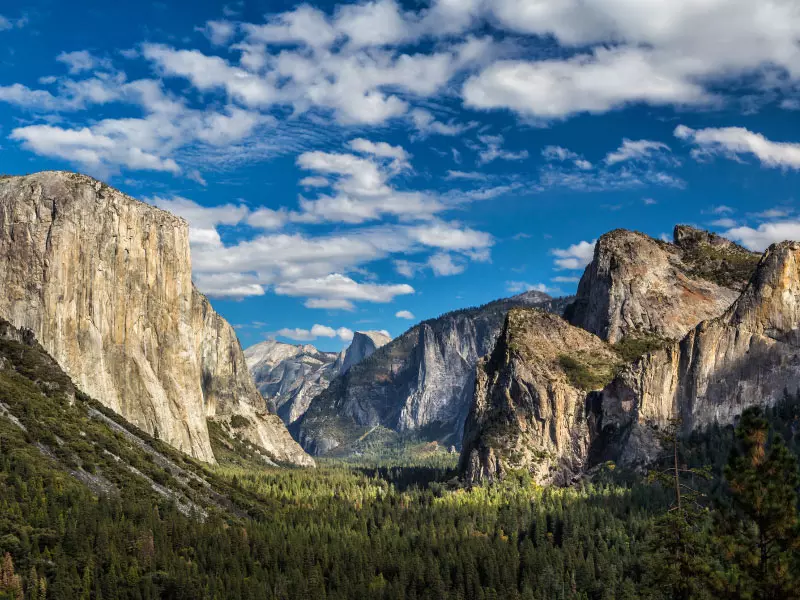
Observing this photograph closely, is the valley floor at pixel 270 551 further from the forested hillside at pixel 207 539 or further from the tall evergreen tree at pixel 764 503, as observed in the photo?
the tall evergreen tree at pixel 764 503

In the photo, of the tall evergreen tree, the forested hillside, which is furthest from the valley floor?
the tall evergreen tree

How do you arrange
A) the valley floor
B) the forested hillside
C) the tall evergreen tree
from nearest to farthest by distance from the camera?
the tall evergreen tree → the forested hillside → the valley floor

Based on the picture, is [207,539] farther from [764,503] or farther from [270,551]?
[764,503]

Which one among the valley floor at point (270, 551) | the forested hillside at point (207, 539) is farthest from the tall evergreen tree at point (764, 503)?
the valley floor at point (270, 551)

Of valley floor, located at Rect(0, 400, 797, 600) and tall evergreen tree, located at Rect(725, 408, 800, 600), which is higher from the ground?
tall evergreen tree, located at Rect(725, 408, 800, 600)

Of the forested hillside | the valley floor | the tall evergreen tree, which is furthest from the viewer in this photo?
the valley floor

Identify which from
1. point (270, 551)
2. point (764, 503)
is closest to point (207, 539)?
point (270, 551)

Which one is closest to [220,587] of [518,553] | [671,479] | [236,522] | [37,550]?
[37,550]

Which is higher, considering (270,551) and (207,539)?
(207,539)

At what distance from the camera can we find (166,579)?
414 feet

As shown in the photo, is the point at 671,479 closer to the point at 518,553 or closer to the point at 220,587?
the point at 220,587

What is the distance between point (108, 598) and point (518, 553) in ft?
273

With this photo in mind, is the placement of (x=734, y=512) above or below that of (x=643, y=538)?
above

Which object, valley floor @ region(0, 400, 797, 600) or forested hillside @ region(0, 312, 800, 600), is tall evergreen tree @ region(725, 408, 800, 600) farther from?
valley floor @ region(0, 400, 797, 600)
